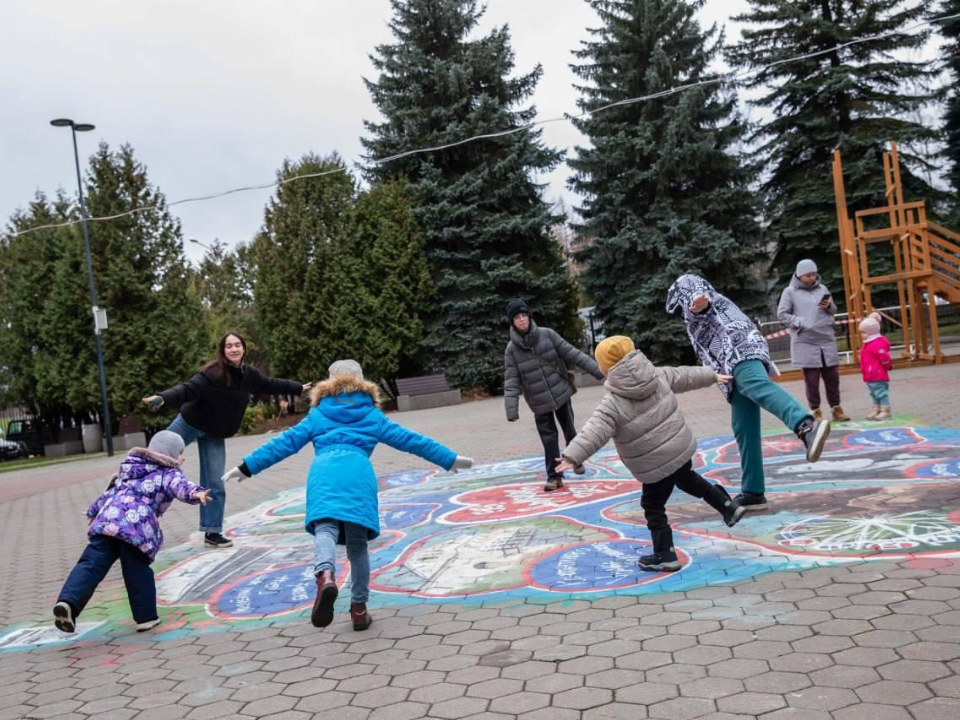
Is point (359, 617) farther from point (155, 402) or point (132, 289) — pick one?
point (132, 289)

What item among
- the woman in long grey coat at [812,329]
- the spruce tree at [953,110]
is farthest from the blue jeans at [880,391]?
A: the spruce tree at [953,110]

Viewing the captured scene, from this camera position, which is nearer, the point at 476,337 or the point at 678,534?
the point at 678,534

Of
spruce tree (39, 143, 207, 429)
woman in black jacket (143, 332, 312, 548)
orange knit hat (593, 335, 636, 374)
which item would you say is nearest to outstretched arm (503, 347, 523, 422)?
woman in black jacket (143, 332, 312, 548)

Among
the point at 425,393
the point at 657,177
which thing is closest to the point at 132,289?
the point at 425,393

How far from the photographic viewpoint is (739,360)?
A: 5.15 meters

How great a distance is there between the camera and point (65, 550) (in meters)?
7.12

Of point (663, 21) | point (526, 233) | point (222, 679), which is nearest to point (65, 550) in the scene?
point (222, 679)

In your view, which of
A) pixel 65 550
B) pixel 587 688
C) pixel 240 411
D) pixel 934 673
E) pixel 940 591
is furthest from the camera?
pixel 65 550

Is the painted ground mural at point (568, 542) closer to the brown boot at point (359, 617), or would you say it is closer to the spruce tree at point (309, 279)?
the brown boot at point (359, 617)

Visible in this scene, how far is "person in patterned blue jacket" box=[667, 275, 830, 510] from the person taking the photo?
5.08 m

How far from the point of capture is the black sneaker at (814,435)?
15.1 feet

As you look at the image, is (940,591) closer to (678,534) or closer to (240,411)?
(678,534)

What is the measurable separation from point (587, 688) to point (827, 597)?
134 centimetres

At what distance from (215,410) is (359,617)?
9.19 feet
